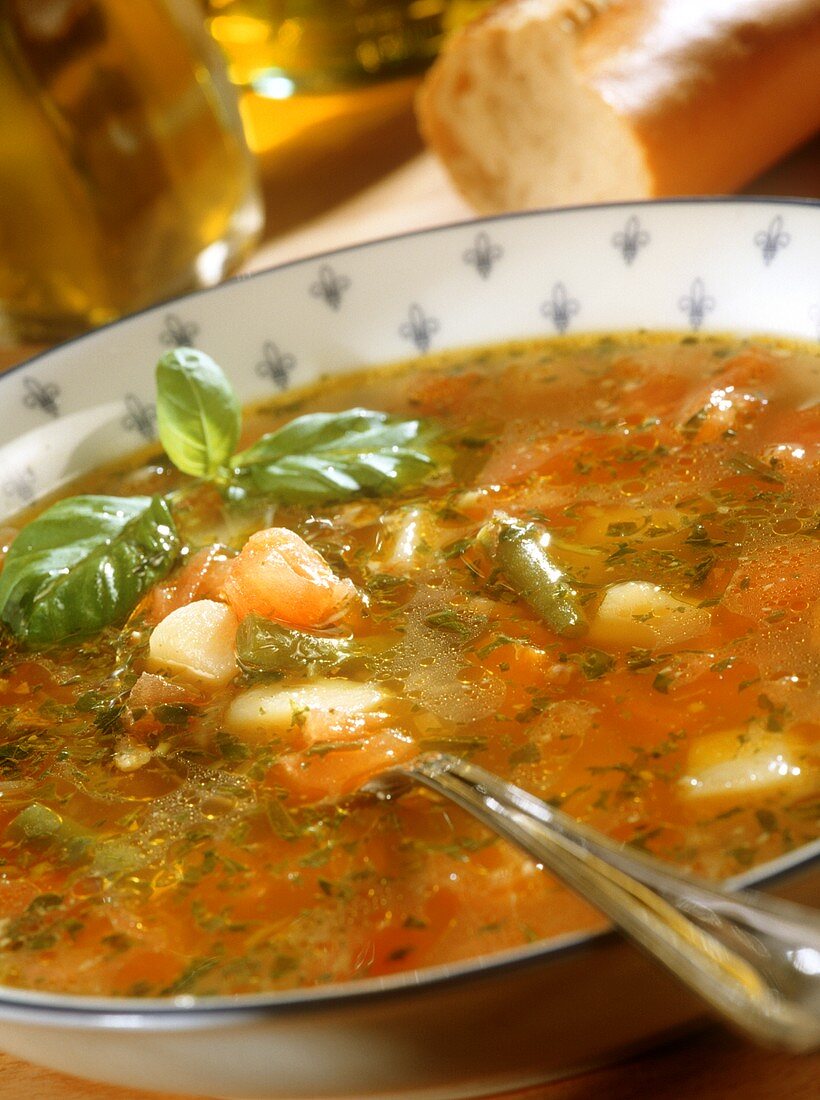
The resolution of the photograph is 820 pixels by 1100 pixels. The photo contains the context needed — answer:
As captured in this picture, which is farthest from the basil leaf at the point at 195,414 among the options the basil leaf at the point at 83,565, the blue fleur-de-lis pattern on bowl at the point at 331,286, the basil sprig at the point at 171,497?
the blue fleur-de-lis pattern on bowl at the point at 331,286

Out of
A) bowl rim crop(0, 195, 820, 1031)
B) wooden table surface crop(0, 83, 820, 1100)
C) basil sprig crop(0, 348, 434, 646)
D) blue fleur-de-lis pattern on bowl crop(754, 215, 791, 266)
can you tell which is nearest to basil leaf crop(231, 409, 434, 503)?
basil sprig crop(0, 348, 434, 646)

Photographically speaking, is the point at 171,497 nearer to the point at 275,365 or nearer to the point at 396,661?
the point at 275,365

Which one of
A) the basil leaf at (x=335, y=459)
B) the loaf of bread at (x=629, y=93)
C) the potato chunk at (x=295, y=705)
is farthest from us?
the loaf of bread at (x=629, y=93)

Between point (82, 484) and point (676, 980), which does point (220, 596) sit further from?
point (676, 980)

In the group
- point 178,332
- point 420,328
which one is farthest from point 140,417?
point 420,328

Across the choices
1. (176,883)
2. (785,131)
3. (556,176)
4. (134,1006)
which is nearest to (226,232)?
(556,176)

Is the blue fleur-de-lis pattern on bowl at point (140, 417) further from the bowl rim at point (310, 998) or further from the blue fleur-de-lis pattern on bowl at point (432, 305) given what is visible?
the bowl rim at point (310, 998)
